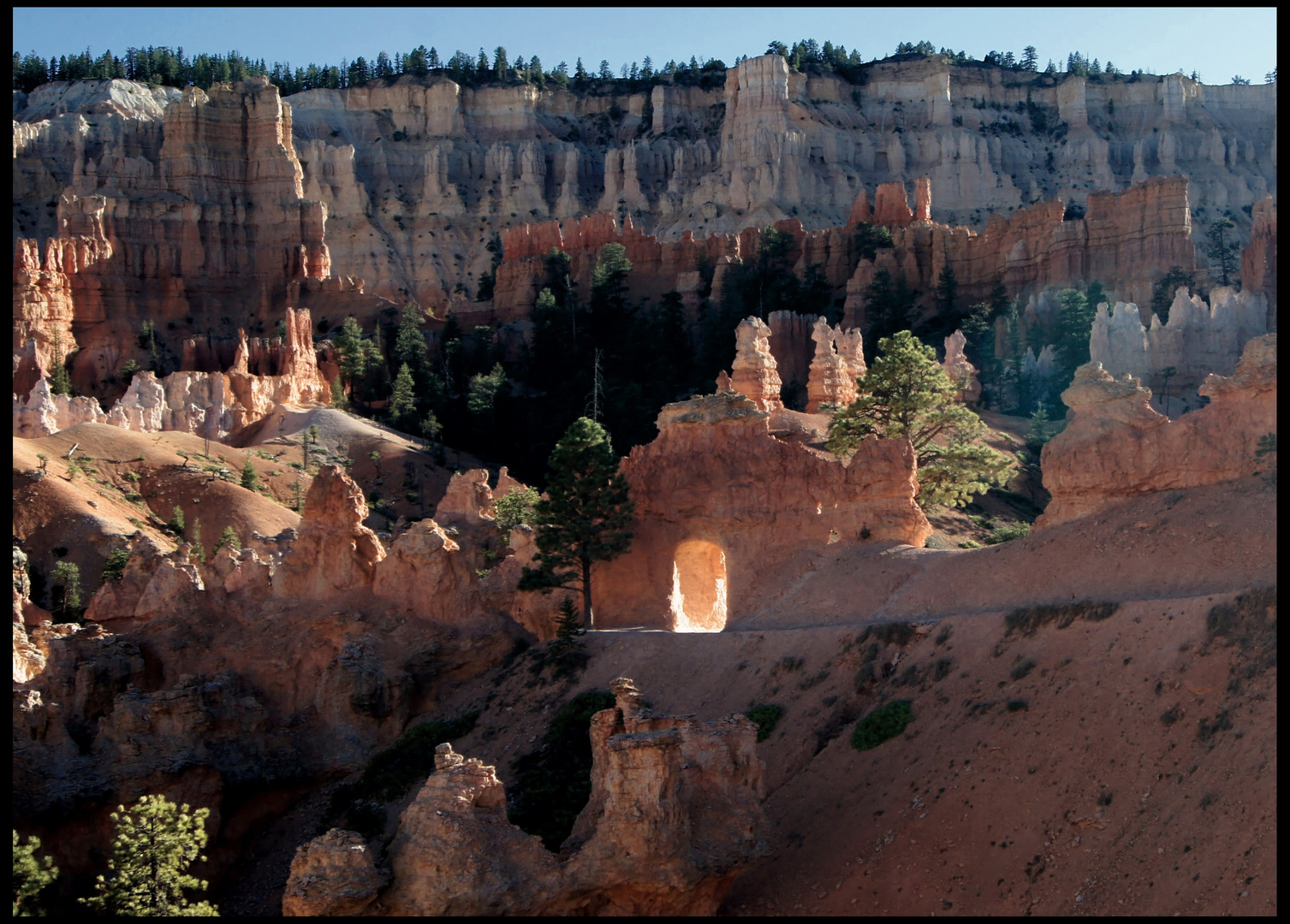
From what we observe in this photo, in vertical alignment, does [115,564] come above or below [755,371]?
below

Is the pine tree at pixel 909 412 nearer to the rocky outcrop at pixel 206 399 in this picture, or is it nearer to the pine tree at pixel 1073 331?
the pine tree at pixel 1073 331

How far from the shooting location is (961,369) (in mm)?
64750

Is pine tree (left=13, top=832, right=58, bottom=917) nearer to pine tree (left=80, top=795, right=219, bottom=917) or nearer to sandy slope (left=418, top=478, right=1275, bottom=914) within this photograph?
pine tree (left=80, top=795, right=219, bottom=917)

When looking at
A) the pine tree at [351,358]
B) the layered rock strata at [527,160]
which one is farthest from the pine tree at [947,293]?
the layered rock strata at [527,160]

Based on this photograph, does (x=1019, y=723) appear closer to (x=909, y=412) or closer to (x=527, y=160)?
(x=909, y=412)

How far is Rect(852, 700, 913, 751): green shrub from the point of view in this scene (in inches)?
1046

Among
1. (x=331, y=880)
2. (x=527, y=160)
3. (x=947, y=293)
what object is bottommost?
(x=331, y=880)

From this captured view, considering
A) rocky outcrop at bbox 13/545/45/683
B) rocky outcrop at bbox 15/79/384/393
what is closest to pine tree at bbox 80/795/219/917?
rocky outcrop at bbox 13/545/45/683

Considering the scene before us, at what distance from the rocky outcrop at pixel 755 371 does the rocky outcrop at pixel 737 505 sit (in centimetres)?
1881

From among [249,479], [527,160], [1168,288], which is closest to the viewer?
[249,479]

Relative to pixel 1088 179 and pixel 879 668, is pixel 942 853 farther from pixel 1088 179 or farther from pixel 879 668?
pixel 1088 179

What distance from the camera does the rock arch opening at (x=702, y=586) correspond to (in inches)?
1517

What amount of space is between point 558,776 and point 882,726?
6075 mm

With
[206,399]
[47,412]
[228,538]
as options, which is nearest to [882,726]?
[228,538]
